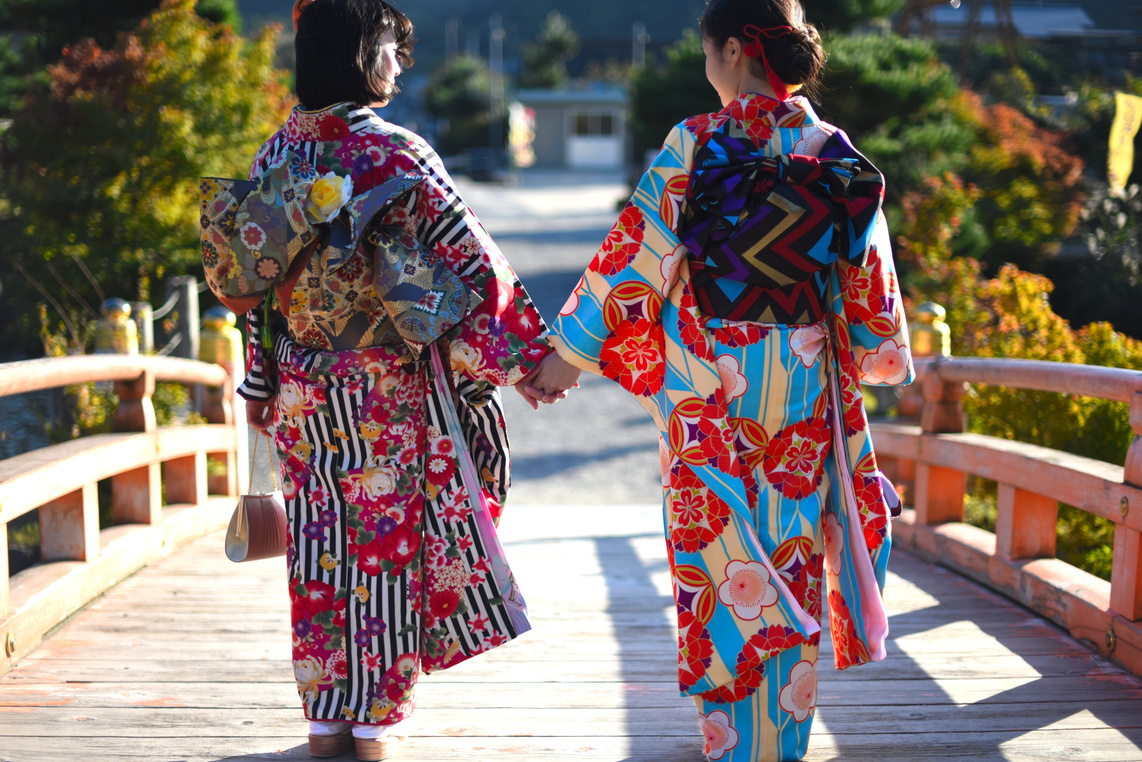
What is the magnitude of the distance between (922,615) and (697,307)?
1.65m

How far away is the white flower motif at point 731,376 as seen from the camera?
6.62 ft

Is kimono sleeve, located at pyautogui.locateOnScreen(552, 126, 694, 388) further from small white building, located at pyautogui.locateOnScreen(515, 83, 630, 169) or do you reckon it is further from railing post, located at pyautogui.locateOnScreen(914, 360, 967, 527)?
small white building, located at pyautogui.locateOnScreen(515, 83, 630, 169)

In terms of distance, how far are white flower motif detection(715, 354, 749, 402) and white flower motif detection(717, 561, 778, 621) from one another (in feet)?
1.16

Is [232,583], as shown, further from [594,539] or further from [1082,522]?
[1082,522]

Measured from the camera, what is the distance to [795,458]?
2.07 metres

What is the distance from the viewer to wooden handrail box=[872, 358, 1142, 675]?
2.60m

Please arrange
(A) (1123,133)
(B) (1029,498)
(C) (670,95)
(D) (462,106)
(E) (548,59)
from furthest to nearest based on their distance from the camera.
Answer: (E) (548,59) → (D) (462,106) → (C) (670,95) → (A) (1123,133) → (B) (1029,498)

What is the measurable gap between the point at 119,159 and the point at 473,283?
6.55m

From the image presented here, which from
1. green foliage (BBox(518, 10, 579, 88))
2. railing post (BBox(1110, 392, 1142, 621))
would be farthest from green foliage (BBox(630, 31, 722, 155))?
green foliage (BBox(518, 10, 579, 88))

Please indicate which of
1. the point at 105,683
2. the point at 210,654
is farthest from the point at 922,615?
the point at 105,683

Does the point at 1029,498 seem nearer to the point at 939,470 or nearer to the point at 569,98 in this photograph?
the point at 939,470

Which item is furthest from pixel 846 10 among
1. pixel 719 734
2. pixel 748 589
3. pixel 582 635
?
pixel 719 734

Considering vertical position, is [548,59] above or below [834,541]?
above

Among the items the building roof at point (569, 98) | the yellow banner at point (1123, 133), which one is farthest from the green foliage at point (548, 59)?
the yellow banner at point (1123, 133)
